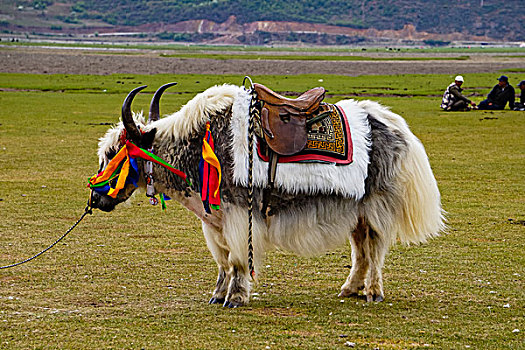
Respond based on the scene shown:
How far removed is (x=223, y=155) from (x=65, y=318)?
154 centimetres

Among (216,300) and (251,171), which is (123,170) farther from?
(216,300)

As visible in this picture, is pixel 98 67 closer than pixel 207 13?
Yes

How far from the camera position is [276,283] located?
5902mm

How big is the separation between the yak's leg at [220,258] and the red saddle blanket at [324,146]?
0.67 metres

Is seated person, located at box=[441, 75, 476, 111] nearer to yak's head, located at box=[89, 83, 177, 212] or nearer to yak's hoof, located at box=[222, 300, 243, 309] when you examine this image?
yak's head, located at box=[89, 83, 177, 212]

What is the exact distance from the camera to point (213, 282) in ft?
19.6

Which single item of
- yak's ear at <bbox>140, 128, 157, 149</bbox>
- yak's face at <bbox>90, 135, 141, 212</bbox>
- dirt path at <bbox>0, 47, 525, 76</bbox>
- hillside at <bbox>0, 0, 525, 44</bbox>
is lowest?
hillside at <bbox>0, 0, 525, 44</bbox>

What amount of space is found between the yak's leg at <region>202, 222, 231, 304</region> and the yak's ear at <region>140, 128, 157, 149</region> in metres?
0.72

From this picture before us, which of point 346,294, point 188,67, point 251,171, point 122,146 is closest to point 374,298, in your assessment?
point 346,294

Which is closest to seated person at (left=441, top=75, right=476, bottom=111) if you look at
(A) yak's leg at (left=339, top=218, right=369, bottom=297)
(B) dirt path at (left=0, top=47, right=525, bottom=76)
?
(A) yak's leg at (left=339, top=218, right=369, bottom=297)

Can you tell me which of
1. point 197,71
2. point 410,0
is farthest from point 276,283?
point 410,0

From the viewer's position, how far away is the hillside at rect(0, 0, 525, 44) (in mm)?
115375

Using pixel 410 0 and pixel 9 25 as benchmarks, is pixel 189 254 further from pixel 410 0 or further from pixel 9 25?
pixel 410 0

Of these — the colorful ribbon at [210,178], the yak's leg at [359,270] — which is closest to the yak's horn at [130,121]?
the colorful ribbon at [210,178]
